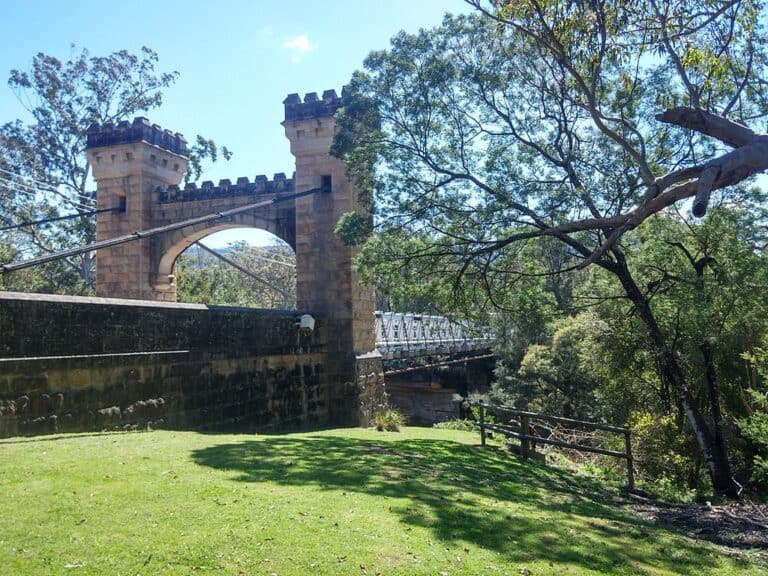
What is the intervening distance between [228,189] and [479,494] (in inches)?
476

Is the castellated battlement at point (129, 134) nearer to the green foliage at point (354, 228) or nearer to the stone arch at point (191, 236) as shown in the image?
the stone arch at point (191, 236)

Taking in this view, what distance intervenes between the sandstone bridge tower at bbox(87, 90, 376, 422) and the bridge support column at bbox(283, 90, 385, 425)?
0.07 ft

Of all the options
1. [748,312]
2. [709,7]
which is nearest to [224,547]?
[709,7]

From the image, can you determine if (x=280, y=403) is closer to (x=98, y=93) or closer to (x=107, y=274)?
(x=107, y=274)

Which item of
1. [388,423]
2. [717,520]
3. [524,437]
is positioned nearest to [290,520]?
[717,520]

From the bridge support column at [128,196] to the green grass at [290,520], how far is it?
394 inches

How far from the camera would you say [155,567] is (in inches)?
125

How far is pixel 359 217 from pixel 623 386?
646 cm

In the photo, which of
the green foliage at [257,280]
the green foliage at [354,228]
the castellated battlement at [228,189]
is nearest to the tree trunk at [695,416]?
the green foliage at [354,228]

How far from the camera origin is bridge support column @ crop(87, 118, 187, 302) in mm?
15891

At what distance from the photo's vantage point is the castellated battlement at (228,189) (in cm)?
1521

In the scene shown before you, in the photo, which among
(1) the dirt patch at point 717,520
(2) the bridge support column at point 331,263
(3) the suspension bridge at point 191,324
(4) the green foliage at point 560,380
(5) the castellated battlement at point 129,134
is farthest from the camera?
(4) the green foliage at point 560,380

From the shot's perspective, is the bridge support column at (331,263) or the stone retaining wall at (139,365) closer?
the stone retaining wall at (139,365)

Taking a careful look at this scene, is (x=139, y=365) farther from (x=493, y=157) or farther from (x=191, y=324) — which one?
(x=493, y=157)
